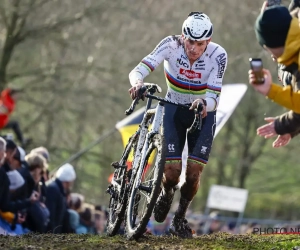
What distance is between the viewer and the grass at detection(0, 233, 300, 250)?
7691mm

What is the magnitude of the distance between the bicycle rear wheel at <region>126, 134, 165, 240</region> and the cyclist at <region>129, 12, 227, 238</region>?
2.00 ft

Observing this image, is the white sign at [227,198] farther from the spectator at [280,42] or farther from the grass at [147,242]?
the spectator at [280,42]

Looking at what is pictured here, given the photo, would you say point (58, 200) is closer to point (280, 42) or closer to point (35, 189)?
point (35, 189)

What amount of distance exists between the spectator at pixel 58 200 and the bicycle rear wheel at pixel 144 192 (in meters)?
3.49

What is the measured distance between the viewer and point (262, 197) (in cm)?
3728

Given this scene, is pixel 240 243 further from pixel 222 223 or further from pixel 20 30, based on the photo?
pixel 222 223

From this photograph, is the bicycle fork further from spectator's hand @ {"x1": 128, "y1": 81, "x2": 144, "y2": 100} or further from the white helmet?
the white helmet

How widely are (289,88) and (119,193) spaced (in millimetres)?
2897

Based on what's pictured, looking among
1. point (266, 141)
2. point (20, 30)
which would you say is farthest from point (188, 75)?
point (266, 141)

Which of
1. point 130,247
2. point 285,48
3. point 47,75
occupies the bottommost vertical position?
point 130,247

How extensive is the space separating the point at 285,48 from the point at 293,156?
2422 cm

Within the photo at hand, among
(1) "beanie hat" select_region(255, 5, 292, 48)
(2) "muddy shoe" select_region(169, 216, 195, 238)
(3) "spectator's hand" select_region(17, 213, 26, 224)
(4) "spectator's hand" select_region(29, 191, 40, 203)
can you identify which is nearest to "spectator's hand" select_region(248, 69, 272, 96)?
(1) "beanie hat" select_region(255, 5, 292, 48)

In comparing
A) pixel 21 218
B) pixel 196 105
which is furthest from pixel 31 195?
pixel 196 105

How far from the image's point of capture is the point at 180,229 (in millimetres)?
9336
